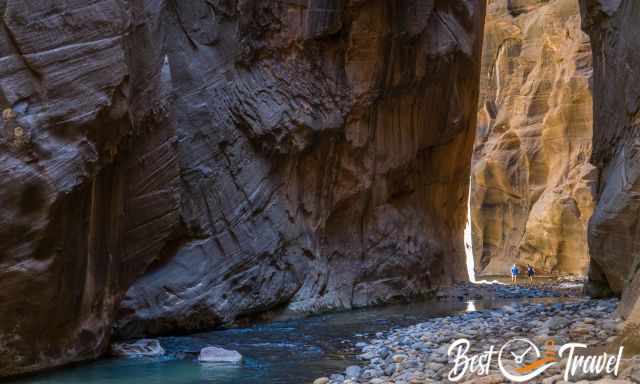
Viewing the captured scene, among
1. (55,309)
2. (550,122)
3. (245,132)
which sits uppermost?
(550,122)

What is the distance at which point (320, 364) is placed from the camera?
9.78 meters

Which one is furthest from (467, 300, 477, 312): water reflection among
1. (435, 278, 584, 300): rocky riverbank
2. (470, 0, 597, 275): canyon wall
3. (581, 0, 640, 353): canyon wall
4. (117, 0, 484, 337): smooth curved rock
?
(470, 0, 597, 275): canyon wall

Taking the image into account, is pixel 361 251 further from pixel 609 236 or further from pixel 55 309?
pixel 55 309

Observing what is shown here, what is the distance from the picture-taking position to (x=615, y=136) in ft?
49.4

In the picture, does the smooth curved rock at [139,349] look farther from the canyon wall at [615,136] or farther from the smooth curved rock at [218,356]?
the canyon wall at [615,136]

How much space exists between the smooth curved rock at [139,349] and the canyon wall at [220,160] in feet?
1.25

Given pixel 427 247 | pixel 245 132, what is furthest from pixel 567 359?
pixel 427 247

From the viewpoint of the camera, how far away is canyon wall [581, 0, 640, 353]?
1260 cm

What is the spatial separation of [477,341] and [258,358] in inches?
124

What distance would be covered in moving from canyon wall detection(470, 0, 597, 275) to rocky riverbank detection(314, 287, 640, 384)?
79.9ft

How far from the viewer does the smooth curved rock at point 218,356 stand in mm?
10180

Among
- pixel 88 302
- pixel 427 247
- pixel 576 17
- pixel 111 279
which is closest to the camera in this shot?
pixel 88 302

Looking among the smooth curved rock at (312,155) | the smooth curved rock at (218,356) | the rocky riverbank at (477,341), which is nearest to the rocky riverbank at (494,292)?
the smooth curved rock at (312,155)

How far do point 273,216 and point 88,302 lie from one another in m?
6.50
